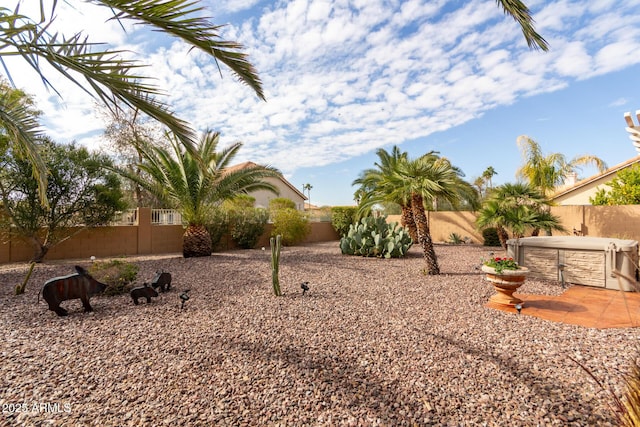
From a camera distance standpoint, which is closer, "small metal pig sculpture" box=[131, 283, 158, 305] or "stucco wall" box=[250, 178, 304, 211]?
"small metal pig sculpture" box=[131, 283, 158, 305]

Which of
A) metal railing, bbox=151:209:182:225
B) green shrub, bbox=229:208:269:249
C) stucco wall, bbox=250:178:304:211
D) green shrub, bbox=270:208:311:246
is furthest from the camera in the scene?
stucco wall, bbox=250:178:304:211

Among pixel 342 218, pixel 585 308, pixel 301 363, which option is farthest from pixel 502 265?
pixel 342 218

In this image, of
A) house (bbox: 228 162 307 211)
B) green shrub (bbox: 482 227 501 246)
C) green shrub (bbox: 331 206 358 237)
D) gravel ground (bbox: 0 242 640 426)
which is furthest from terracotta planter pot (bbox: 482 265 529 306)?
house (bbox: 228 162 307 211)

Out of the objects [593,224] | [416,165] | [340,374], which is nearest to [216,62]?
[340,374]

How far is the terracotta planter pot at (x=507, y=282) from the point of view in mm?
5117

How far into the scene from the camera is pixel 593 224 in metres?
11.5

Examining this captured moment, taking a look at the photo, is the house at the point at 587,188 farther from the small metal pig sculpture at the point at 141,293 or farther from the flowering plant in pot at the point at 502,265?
the small metal pig sculpture at the point at 141,293

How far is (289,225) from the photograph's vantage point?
1516cm

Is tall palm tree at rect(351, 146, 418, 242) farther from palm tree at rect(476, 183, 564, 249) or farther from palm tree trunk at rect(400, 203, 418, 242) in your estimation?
palm tree at rect(476, 183, 564, 249)

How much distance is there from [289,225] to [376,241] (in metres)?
6.12

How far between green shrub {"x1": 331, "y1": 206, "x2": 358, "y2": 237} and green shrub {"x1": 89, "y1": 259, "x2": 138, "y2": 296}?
45.8ft

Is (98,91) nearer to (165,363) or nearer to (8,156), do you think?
(165,363)

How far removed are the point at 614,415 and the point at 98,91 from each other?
4.98 meters

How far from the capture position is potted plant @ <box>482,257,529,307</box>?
512 centimetres
